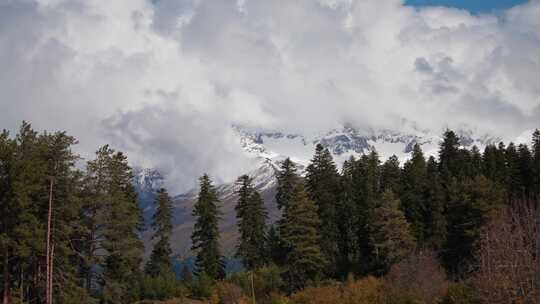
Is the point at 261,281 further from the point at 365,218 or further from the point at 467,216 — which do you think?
the point at 467,216

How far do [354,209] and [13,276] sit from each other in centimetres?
5173

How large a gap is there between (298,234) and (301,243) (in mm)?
1313

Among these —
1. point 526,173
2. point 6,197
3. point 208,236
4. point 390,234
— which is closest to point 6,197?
point 6,197

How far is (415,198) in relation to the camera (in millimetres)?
95500

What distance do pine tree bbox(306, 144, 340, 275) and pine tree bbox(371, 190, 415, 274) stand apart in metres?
6.25

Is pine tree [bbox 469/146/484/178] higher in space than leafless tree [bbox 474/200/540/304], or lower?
higher

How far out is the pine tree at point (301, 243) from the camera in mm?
82562

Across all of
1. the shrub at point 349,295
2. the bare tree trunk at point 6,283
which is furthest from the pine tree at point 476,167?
the bare tree trunk at point 6,283

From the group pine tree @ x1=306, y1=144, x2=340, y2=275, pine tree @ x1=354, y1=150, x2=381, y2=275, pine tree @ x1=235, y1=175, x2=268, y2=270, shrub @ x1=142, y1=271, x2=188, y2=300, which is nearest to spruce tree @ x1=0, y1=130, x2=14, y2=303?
shrub @ x1=142, y1=271, x2=188, y2=300

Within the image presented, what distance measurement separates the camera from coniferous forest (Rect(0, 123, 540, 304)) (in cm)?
4962

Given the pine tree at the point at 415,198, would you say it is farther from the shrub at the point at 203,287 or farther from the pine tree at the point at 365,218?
the shrub at the point at 203,287

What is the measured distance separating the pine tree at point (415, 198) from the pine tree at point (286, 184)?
16.2 meters

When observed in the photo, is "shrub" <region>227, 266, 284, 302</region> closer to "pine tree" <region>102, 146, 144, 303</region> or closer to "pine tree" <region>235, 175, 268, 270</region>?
"pine tree" <region>235, 175, 268, 270</region>

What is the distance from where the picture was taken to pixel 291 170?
9306 centimetres
